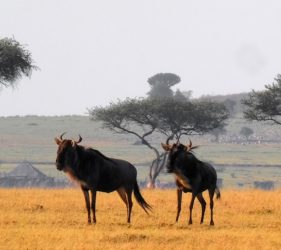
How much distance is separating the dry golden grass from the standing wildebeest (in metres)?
0.82

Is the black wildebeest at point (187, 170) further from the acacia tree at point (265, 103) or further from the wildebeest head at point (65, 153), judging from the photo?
the acacia tree at point (265, 103)

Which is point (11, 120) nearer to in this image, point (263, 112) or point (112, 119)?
point (112, 119)

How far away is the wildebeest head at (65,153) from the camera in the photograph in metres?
19.1

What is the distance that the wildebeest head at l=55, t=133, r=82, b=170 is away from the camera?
19.1m

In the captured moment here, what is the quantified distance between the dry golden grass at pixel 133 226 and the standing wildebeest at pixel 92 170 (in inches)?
32.4

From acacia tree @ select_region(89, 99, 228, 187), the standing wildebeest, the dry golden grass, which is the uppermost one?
acacia tree @ select_region(89, 99, 228, 187)

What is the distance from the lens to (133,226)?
19.1 m

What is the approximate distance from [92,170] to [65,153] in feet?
3.20

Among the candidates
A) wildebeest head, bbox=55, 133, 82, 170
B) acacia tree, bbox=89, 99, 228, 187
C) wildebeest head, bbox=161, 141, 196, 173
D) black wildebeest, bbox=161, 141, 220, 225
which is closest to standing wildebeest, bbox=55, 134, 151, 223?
wildebeest head, bbox=55, 133, 82, 170

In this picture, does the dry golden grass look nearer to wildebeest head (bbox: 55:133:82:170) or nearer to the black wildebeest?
the black wildebeest

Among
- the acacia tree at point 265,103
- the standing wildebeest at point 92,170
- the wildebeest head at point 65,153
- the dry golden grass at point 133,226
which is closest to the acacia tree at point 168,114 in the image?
the acacia tree at point 265,103

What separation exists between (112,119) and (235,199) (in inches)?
1153

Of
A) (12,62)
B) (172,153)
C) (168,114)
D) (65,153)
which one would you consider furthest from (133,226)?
(168,114)

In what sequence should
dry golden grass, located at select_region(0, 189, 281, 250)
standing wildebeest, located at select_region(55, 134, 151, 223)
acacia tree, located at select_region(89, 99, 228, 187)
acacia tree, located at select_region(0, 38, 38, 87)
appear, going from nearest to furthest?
1. dry golden grass, located at select_region(0, 189, 281, 250)
2. standing wildebeest, located at select_region(55, 134, 151, 223)
3. acacia tree, located at select_region(0, 38, 38, 87)
4. acacia tree, located at select_region(89, 99, 228, 187)
